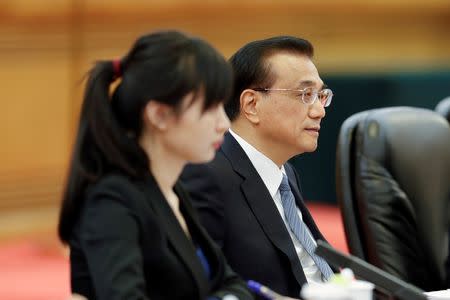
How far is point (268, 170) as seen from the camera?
9.83ft

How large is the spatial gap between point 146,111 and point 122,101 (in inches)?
2.3

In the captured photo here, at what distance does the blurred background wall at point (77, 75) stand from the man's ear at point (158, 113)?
4.67 metres

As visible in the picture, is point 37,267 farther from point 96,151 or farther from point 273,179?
point 96,151

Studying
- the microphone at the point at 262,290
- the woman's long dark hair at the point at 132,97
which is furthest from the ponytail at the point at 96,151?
the microphone at the point at 262,290

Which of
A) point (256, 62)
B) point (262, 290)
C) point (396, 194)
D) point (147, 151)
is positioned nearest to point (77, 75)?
point (396, 194)

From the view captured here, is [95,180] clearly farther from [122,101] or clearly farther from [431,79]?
[431,79]

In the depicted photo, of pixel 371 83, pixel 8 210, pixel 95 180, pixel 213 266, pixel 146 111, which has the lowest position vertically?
pixel 8 210

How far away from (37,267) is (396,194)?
10.4ft

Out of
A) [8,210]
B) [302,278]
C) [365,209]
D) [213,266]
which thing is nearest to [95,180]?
[213,266]

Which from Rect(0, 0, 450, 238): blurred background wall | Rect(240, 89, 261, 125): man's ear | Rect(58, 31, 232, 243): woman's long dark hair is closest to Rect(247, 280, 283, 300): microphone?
Rect(58, 31, 232, 243): woman's long dark hair

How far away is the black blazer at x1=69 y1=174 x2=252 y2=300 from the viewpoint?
203 cm

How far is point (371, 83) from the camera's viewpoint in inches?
290

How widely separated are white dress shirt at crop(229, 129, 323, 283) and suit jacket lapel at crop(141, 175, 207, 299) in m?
0.78

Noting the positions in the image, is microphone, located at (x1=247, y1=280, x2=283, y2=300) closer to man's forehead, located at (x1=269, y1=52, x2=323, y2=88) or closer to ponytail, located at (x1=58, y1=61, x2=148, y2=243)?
ponytail, located at (x1=58, y1=61, x2=148, y2=243)
